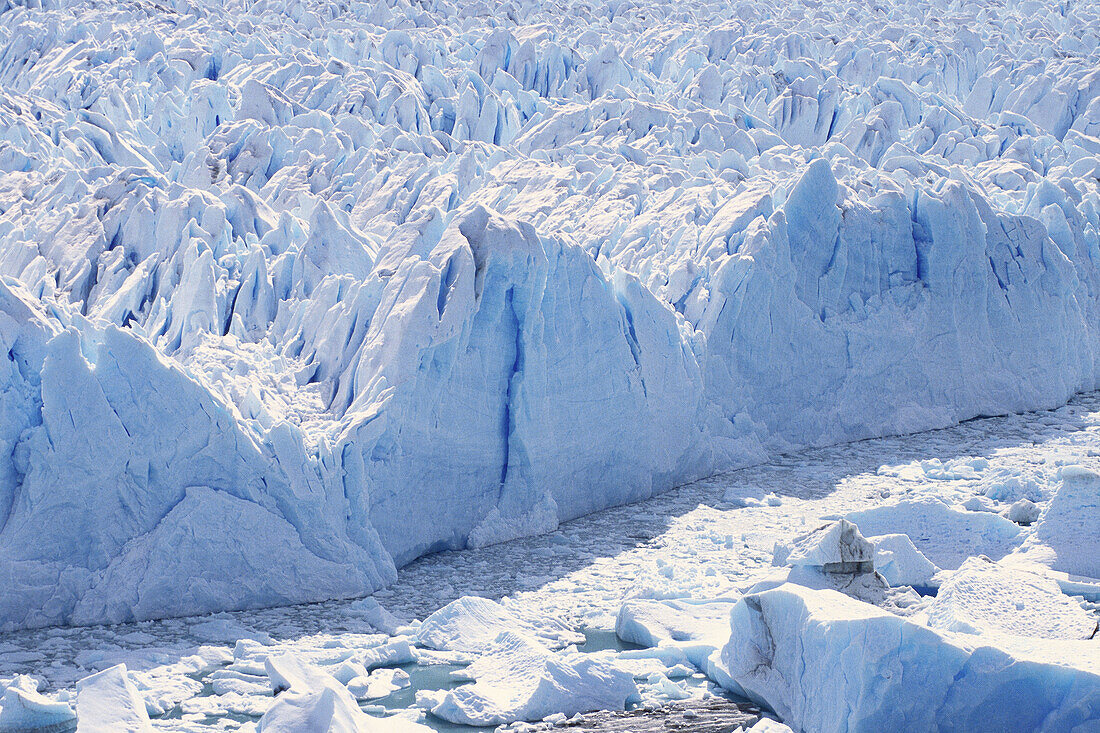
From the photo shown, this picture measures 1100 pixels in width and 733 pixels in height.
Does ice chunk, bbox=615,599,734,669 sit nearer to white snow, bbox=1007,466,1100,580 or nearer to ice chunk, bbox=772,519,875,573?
ice chunk, bbox=772,519,875,573

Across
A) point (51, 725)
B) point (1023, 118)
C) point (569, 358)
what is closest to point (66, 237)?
point (569, 358)

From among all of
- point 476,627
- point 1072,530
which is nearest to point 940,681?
point 476,627

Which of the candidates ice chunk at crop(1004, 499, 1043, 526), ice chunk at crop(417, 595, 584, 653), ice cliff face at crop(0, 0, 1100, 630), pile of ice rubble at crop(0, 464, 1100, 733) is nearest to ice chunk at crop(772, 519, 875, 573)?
pile of ice rubble at crop(0, 464, 1100, 733)

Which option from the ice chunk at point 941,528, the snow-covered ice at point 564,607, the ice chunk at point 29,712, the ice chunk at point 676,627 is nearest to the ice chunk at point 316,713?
the snow-covered ice at point 564,607

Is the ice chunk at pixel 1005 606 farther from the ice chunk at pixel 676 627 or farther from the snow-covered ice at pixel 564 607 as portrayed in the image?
the ice chunk at pixel 676 627

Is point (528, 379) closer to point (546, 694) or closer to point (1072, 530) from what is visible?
point (546, 694)

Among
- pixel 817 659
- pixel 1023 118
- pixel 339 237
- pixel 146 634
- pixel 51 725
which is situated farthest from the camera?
pixel 1023 118

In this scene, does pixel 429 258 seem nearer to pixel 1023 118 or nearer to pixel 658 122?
pixel 658 122
